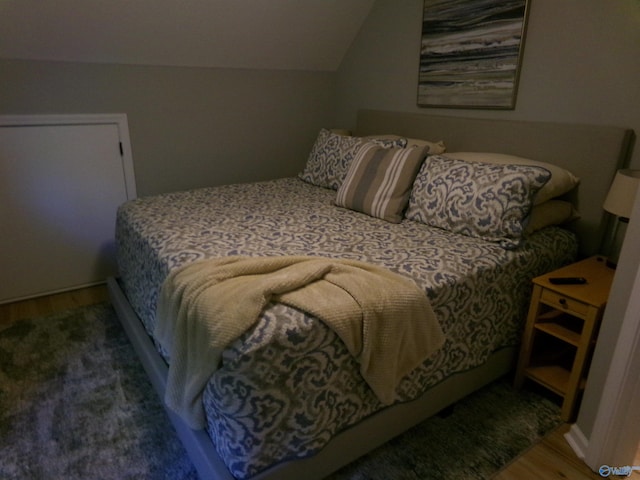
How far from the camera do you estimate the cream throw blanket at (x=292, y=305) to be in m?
1.25

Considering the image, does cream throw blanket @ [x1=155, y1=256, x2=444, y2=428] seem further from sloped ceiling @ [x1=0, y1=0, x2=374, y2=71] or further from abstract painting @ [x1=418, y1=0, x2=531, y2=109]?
sloped ceiling @ [x1=0, y1=0, x2=374, y2=71]

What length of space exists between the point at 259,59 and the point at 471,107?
162 cm

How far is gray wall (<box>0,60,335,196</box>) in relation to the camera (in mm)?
2611

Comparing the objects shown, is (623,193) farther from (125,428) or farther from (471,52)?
(125,428)

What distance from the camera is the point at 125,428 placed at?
176cm

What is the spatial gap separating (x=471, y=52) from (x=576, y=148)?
0.87m

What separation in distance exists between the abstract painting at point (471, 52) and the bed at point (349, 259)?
0.16 meters

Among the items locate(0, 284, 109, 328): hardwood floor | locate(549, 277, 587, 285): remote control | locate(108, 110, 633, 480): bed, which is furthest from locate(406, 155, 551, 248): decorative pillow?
locate(0, 284, 109, 328): hardwood floor

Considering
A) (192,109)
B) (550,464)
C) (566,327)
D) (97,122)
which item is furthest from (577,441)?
(97,122)

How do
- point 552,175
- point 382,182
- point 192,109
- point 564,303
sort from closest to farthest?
1. point 564,303
2. point 552,175
3. point 382,182
4. point 192,109

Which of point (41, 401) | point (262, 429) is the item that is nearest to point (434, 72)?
point (262, 429)

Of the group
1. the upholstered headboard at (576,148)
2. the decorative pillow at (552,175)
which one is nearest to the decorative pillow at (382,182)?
the decorative pillow at (552,175)

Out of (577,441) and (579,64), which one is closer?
(577,441)

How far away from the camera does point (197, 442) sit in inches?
55.1
